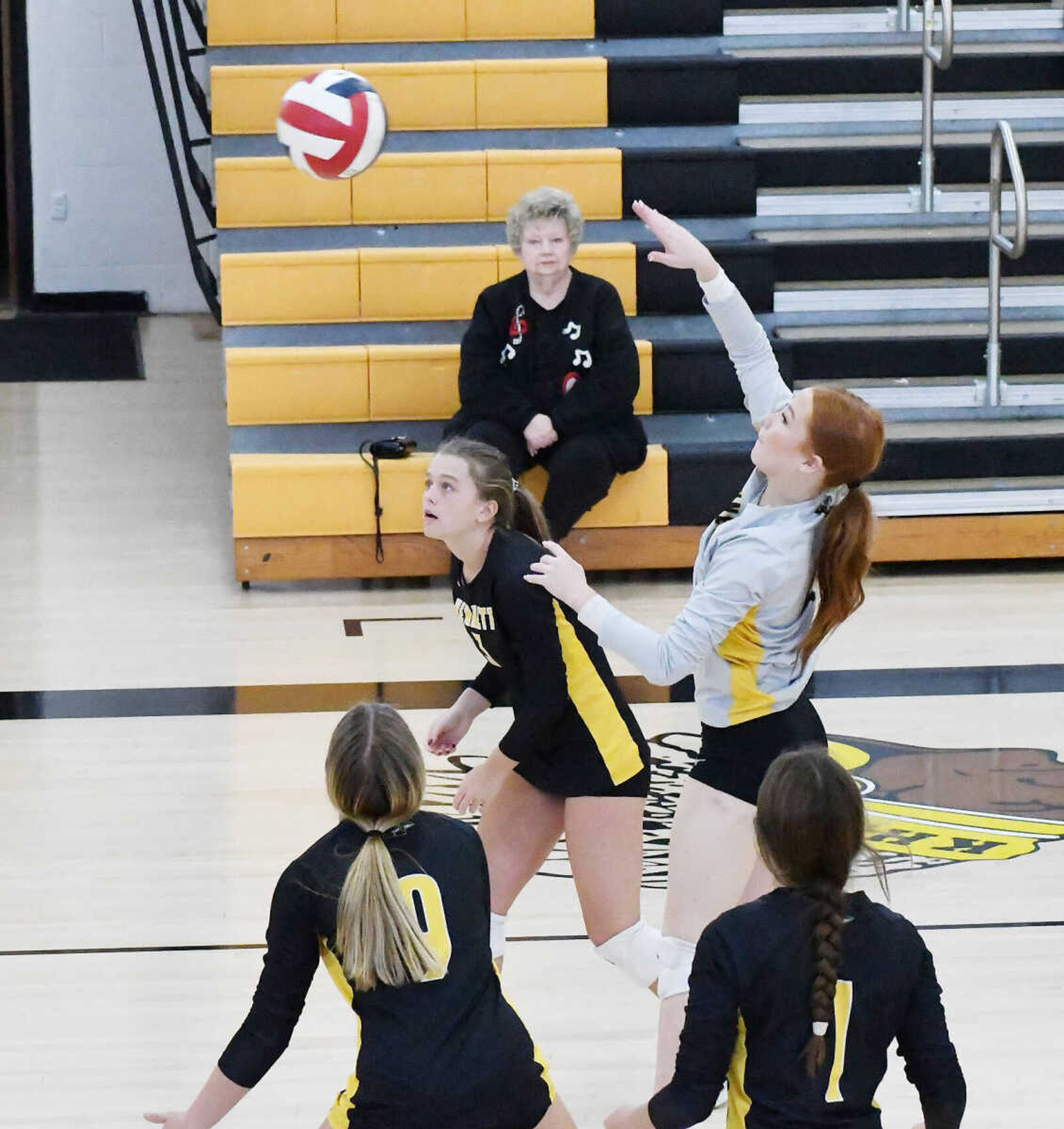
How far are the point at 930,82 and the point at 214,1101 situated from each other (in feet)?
19.5

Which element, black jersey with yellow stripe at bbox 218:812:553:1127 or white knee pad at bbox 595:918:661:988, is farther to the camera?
white knee pad at bbox 595:918:661:988

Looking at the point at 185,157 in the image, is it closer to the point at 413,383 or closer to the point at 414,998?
the point at 413,383

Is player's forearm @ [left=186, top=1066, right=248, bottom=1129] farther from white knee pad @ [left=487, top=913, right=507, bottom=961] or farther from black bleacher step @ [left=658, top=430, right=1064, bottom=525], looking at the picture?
black bleacher step @ [left=658, top=430, right=1064, bottom=525]

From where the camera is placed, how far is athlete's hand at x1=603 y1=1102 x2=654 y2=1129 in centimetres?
210

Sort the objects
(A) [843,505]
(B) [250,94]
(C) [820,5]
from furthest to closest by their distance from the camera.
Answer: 1. (C) [820,5]
2. (B) [250,94]
3. (A) [843,505]

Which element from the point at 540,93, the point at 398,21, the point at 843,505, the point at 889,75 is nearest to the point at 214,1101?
the point at 843,505

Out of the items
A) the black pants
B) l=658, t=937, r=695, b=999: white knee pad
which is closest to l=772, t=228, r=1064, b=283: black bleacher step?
the black pants

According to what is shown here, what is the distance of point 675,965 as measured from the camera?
2.86 metres

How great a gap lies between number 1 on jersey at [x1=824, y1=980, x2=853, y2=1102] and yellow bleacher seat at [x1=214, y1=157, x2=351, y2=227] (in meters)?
5.62

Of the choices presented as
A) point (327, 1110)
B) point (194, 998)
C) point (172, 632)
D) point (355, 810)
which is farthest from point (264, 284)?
point (355, 810)

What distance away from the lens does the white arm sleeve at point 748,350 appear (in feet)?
10.3

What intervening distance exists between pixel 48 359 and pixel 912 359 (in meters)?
5.41

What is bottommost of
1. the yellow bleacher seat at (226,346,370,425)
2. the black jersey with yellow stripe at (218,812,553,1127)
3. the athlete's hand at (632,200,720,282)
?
the black jersey with yellow stripe at (218,812,553,1127)

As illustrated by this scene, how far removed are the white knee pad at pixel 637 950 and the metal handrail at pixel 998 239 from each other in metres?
3.88
